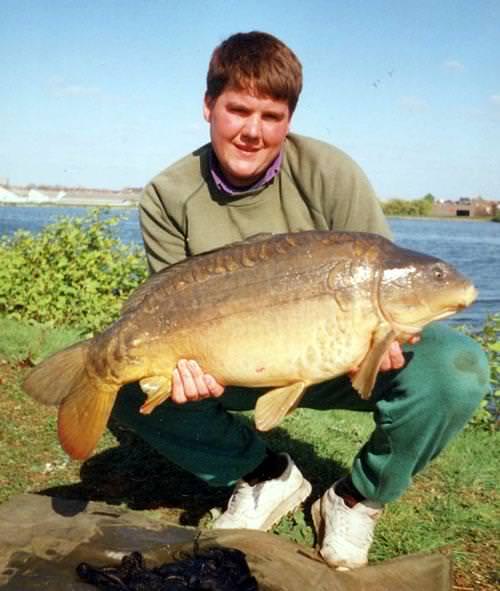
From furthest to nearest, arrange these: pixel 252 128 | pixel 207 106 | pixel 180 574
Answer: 1. pixel 207 106
2. pixel 252 128
3. pixel 180 574

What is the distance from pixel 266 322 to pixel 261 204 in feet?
3.06

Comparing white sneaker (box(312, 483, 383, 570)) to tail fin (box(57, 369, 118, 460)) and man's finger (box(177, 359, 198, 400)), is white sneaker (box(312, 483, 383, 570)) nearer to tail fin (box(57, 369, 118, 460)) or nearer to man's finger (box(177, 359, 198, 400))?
man's finger (box(177, 359, 198, 400))

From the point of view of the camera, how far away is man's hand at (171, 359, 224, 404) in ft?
8.38

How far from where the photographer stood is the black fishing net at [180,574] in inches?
Answer: 85.2

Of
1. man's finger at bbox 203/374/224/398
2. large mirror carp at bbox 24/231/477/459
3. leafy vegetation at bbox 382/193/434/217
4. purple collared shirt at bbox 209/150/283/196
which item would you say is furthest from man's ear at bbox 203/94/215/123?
leafy vegetation at bbox 382/193/434/217

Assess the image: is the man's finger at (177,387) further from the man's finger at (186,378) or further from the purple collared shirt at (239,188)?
the purple collared shirt at (239,188)

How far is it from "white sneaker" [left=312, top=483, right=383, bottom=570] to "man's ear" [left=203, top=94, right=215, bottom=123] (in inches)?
66.2

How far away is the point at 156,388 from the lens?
262 centimetres

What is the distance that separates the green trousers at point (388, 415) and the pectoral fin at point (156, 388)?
41 cm

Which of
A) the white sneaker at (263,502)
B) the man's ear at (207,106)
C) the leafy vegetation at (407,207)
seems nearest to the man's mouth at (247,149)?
the man's ear at (207,106)

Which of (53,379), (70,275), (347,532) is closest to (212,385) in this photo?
(53,379)

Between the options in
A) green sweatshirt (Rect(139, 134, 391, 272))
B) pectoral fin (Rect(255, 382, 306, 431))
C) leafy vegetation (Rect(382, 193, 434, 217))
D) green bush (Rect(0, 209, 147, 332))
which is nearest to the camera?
pectoral fin (Rect(255, 382, 306, 431))

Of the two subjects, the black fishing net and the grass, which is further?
the grass

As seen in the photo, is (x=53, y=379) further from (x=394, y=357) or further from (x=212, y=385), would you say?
(x=394, y=357)
